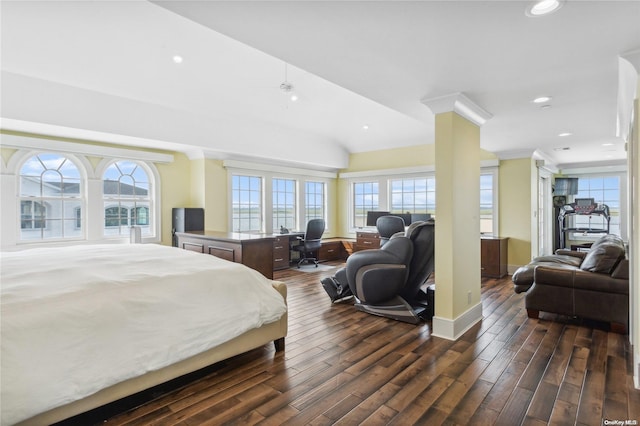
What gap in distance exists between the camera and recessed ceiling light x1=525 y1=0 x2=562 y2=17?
171 cm

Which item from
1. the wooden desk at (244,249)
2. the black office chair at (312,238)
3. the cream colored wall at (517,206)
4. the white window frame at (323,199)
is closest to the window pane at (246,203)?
the black office chair at (312,238)

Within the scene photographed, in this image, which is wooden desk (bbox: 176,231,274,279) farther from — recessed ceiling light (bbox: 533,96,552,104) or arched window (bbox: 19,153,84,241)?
recessed ceiling light (bbox: 533,96,552,104)

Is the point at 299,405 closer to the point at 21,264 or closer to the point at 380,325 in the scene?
the point at 380,325

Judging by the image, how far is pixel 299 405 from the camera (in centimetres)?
215

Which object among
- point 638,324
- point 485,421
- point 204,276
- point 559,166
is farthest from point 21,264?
point 559,166

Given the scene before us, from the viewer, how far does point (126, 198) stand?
5668 millimetres

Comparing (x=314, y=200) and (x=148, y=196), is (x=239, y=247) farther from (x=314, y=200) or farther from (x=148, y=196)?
(x=314, y=200)

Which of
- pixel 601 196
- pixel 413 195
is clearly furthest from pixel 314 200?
pixel 601 196

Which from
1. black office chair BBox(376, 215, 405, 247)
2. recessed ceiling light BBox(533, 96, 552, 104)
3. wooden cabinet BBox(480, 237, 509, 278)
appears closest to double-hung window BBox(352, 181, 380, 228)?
black office chair BBox(376, 215, 405, 247)

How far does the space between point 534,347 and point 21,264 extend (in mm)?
4489

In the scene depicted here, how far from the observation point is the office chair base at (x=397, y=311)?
12.3 feet

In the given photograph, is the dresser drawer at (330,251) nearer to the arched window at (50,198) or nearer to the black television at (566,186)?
the arched window at (50,198)

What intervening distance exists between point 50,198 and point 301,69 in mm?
4278

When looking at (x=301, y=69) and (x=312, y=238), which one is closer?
(x=301, y=69)
